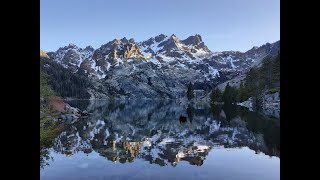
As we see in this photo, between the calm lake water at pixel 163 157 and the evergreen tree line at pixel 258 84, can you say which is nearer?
the calm lake water at pixel 163 157

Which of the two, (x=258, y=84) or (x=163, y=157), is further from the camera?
(x=258, y=84)

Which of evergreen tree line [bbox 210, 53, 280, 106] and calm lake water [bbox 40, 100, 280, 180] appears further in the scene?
evergreen tree line [bbox 210, 53, 280, 106]

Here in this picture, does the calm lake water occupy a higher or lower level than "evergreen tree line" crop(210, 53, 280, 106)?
lower

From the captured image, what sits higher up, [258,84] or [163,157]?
[258,84]

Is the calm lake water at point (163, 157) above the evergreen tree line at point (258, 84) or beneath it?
beneath
